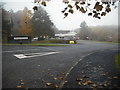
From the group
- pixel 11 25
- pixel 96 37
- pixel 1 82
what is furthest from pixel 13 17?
pixel 1 82

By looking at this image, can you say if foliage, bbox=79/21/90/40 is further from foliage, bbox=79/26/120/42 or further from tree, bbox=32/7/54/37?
tree, bbox=32/7/54/37

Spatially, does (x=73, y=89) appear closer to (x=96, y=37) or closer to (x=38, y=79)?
(x=38, y=79)

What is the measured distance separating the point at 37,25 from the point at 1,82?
35.1 metres

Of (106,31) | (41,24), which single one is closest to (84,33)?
(106,31)

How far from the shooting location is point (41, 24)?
3941cm

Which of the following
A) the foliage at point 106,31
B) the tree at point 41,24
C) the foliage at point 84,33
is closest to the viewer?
the foliage at point 106,31

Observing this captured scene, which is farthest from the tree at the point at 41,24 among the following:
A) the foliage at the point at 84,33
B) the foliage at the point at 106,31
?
the foliage at the point at 106,31

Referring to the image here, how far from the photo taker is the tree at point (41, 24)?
38713 millimetres

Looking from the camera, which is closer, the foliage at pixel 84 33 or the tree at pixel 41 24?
the foliage at pixel 84 33

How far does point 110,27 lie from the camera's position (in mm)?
10336

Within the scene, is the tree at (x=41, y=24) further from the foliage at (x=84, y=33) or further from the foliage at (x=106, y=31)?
the foliage at (x=106, y=31)

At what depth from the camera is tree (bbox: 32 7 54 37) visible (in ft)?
127

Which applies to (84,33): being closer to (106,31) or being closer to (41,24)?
(106,31)

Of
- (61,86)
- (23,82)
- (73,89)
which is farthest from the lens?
(23,82)
